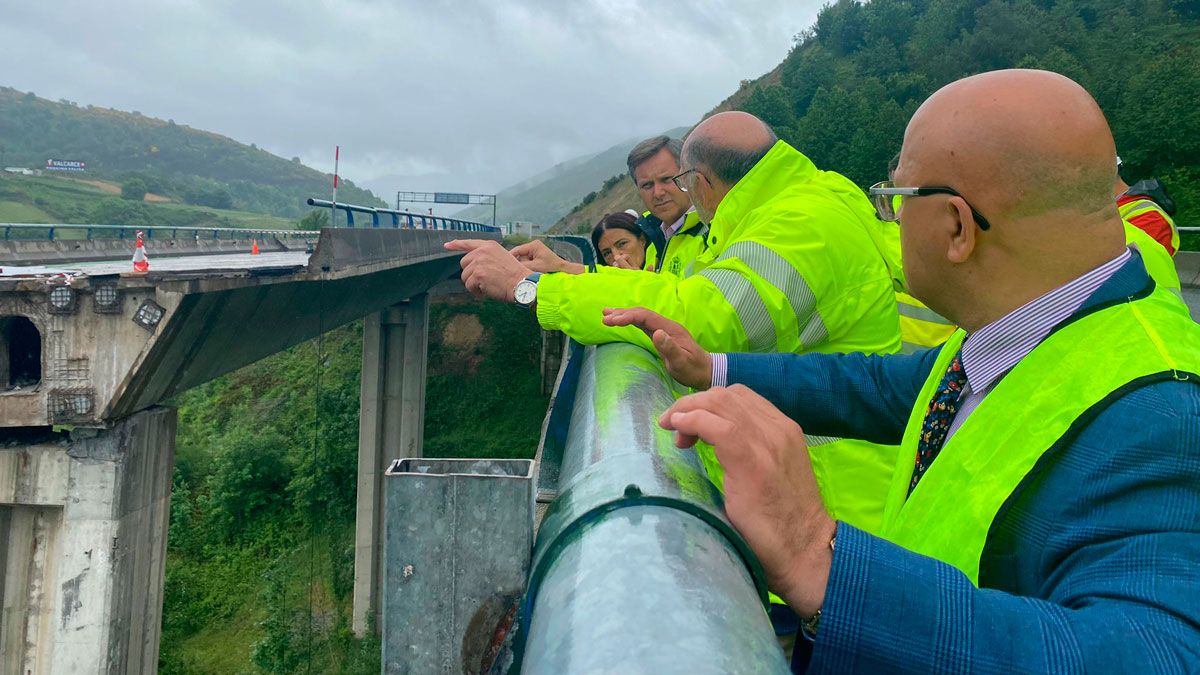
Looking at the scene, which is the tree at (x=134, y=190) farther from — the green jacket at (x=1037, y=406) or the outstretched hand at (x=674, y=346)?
the green jacket at (x=1037, y=406)

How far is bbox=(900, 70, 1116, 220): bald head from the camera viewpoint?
1230 mm

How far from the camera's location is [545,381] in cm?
Answer: 3055

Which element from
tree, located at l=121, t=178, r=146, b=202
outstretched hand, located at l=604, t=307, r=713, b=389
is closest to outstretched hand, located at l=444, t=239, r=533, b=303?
outstretched hand, located at l=604, t=307, r=713, b=389

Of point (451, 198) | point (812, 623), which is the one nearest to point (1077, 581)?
point (812, 623)

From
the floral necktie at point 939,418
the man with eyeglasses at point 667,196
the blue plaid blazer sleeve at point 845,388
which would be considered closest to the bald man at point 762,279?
the blue plaid blazer sleeve at point 845,388

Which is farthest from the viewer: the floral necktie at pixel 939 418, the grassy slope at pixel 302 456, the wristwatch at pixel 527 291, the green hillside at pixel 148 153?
the green hillside at pixel 148 153

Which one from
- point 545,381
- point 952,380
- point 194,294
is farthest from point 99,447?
point 545,381

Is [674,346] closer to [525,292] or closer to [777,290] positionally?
[777,290]

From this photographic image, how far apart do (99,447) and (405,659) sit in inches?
277

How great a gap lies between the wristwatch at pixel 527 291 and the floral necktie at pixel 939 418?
60.4 inches

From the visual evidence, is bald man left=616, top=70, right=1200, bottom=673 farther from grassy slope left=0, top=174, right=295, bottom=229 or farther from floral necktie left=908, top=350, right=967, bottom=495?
grassy slope left=0, top=174, right=295, bottom=229

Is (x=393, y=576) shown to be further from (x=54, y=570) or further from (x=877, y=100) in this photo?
(x=877, y=100)

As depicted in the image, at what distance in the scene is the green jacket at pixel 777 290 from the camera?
96.9 inches

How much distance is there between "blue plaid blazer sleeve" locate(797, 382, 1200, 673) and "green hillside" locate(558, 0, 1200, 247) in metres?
27.6
